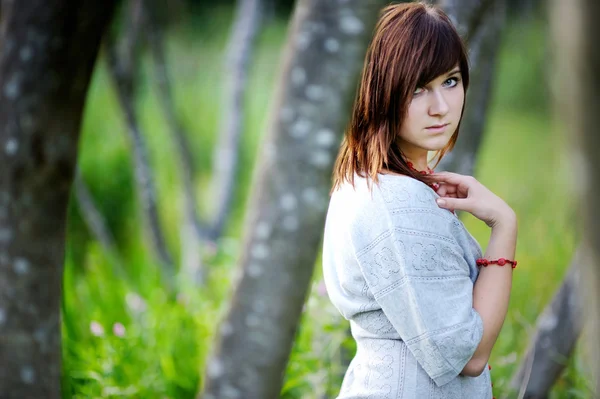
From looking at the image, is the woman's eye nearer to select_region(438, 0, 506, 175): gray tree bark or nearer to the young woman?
the young woman

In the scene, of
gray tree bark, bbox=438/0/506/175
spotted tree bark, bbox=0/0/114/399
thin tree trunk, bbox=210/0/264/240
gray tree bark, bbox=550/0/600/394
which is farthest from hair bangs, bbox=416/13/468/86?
thin tree trunk, bbox=210/0/264/240

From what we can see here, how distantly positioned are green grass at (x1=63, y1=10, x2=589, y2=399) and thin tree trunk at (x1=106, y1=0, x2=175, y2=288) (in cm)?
30

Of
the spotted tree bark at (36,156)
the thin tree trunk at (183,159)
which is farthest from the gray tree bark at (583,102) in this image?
the thin tree trunk at (183,159)

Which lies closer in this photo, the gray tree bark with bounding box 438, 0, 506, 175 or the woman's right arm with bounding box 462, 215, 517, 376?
the woman's right arm with bounding box 462, 215, 517, 376

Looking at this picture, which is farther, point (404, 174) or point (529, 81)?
point (529, 81)

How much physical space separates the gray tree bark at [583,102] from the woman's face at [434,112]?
2.38 feet

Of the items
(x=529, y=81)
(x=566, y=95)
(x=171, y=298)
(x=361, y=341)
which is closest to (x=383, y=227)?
(x=361, y=341)

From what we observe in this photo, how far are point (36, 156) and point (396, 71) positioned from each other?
1032 mm

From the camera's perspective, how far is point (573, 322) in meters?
3.22

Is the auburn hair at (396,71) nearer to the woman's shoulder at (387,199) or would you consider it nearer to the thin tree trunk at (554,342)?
the woman's shoulder at (387,199)

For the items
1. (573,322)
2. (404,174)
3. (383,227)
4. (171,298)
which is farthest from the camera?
(171,298)

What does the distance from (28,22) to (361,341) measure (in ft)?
4.11

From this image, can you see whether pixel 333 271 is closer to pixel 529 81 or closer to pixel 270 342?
pixel 270 342

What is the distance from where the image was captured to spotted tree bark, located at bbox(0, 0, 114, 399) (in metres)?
2.07
